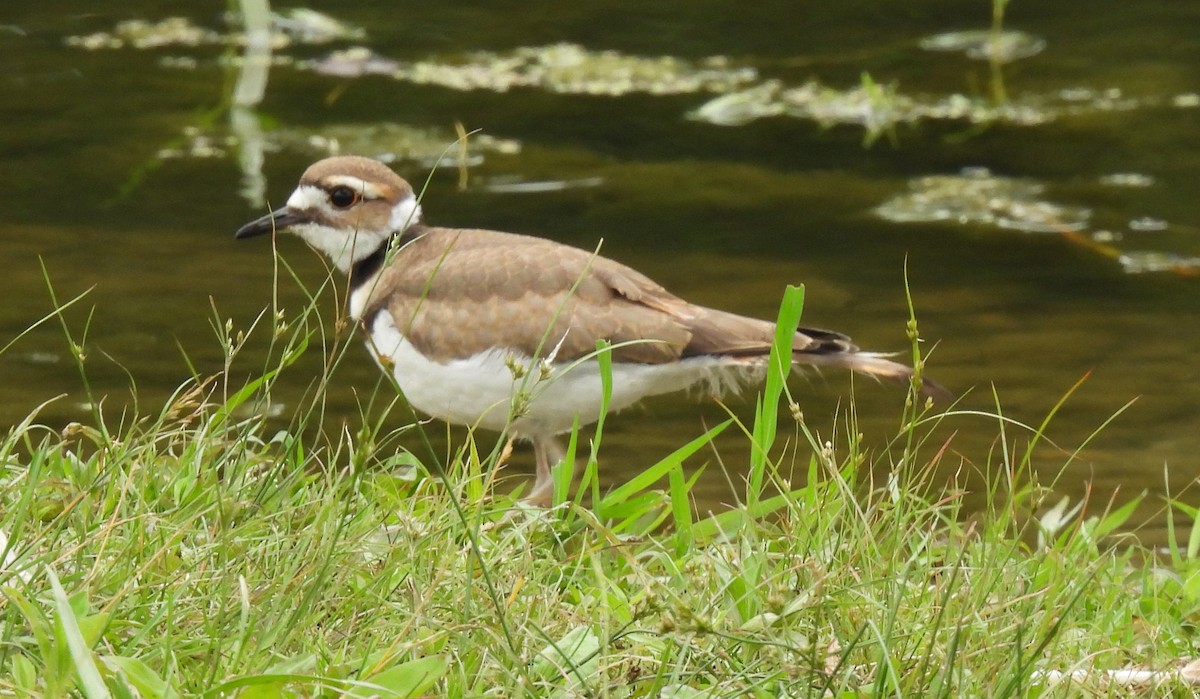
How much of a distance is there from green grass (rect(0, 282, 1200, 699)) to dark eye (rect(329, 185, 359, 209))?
7.33 feet

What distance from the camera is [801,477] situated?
20.0 ft

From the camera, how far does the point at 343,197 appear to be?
589 centimetres

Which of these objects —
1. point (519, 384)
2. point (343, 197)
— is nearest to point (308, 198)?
point (343, 197)

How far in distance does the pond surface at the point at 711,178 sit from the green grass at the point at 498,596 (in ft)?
6.71

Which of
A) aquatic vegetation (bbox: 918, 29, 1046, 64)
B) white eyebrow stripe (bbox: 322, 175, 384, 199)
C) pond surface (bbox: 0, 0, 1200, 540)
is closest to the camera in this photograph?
white eyebrow stripe (bbox: 322, 175, 384, 199)

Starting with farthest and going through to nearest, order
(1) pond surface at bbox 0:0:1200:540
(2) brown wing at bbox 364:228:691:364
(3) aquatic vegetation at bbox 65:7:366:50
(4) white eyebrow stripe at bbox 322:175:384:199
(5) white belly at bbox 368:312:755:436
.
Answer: (3) aquatic vegetation at bbox 65:7:366:50, (1) pond surface at bbox 0:0:1200:540, (4) white eyebrow stripe at bbox 322:175:384:199, (2) brown wing at bbox 364:228:691:364, (5) white belly at bbox 368:312:755:436

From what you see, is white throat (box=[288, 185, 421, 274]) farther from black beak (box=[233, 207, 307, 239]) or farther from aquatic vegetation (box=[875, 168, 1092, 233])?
aquatic vegetation (box=[875, 168, 1092, 233])

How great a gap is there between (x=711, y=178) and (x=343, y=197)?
3.68 m

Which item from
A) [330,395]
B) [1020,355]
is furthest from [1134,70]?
[330,395]

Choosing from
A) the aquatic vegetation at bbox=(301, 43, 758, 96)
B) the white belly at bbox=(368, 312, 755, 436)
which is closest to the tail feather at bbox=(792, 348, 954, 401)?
the white belly at bbox=(368, 312, 755, 436)

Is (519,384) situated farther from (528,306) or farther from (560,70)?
(560,70)

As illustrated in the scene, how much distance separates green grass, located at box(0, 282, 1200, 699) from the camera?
2678mm

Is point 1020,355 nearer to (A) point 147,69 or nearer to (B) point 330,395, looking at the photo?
(B) point 330,395

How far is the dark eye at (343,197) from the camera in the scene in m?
5.87
